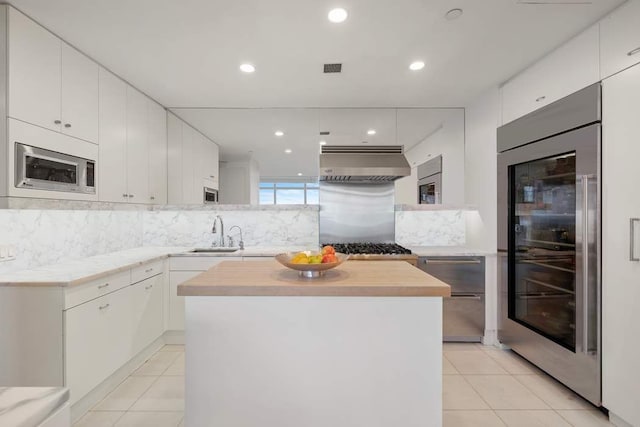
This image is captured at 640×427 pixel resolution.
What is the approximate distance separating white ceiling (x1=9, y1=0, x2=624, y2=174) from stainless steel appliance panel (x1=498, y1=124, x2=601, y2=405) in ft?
2.60

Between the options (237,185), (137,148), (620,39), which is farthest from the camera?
(237,185)

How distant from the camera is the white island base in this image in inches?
65.6

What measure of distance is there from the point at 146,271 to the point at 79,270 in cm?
62

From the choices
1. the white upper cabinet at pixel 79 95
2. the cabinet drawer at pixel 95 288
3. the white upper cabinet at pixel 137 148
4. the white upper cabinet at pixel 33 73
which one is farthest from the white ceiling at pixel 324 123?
the cabinet drawer at pixel 95 288

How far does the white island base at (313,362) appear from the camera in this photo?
5.47ft

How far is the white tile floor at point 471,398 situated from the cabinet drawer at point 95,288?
81 centimetres

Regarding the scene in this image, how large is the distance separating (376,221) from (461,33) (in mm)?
2240

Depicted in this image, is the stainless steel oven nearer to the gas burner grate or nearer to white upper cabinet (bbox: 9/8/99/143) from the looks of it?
the gas burner grate

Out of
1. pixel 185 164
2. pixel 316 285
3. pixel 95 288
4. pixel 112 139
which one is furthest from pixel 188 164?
pixel 316 285

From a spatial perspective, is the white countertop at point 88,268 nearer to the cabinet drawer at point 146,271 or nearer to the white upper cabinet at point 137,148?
the cabinet drawer at point 146,271

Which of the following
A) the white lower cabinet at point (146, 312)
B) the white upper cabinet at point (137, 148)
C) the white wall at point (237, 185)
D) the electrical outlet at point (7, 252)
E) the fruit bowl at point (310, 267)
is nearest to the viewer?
the fruit bowl at point (310, 267)

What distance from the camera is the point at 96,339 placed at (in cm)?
225

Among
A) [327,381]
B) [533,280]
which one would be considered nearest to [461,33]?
[533,280]

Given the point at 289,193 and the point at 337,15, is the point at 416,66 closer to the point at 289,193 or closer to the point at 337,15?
the point at 337,15
